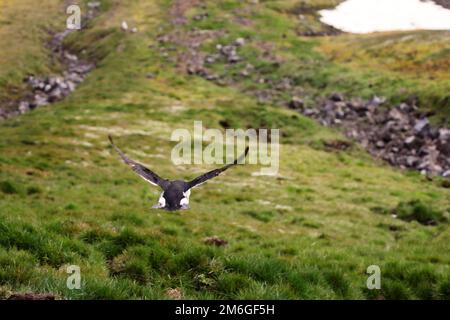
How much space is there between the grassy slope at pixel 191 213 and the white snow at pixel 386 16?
4056 cm

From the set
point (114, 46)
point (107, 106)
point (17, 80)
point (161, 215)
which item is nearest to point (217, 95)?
point (107, 106)

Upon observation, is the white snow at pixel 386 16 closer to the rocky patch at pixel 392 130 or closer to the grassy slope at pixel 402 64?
the grassy slope at pixel 402 64

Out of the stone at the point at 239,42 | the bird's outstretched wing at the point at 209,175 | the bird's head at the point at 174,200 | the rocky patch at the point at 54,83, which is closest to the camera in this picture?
the bird's outstretched wing at the point at 209,175

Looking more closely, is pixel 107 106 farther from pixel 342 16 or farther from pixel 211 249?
pixel 342 16

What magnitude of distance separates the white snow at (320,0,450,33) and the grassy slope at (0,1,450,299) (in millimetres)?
40565

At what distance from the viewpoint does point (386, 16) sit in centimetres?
9594

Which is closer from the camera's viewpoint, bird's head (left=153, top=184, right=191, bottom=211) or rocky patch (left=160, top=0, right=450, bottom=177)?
bird's head (left=153, top=184, right=191, bottom=211)

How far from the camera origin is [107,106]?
5400 cm

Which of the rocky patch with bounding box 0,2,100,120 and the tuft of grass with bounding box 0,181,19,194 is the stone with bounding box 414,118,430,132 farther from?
the rocky patch with bounding box 0,2,100,120

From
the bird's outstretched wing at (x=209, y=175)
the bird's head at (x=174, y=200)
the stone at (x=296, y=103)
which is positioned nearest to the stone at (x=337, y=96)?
the stone at (x=296, y=103)

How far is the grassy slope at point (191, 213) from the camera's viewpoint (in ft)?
32.3

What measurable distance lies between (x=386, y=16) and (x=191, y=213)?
86.1m

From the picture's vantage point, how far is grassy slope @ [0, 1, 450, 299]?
9.86 m

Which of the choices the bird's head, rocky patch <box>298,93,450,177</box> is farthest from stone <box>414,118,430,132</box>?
the bird's head
